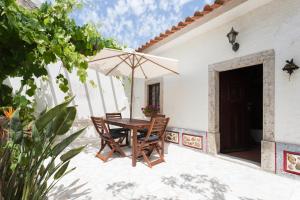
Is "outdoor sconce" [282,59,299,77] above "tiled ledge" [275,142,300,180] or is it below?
above

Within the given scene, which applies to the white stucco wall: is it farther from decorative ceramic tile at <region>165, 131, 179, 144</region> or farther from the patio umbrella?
→ the patio umbrella

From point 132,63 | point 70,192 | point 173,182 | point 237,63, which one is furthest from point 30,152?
point 237,63

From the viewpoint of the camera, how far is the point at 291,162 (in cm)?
308

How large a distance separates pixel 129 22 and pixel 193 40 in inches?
201

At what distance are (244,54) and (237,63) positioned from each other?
0.73 feet

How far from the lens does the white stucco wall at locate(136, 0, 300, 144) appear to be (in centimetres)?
313

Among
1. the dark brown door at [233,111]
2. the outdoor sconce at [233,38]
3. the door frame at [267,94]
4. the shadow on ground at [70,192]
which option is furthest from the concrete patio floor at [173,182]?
the outdoor sconce at [233,38]

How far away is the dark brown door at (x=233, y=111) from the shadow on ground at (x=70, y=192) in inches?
137

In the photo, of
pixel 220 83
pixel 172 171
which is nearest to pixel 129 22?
pixel 220 83

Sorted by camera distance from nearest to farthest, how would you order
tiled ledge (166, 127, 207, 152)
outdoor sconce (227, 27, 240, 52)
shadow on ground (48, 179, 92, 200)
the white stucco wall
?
shadow on ground (48, 179, 92, 200) < the white stucco wall < outdoor sconce (227, 27, 240, 52) < tiled ledge (166, 127, 207, 152)

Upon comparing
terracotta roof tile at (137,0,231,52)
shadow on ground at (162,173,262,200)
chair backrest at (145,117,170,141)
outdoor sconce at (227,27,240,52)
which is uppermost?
terracotta roof tile at (137,0,231,52)

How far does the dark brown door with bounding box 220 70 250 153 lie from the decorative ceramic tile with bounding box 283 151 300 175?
1.60 metres

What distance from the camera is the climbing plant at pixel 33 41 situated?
5.64 ft

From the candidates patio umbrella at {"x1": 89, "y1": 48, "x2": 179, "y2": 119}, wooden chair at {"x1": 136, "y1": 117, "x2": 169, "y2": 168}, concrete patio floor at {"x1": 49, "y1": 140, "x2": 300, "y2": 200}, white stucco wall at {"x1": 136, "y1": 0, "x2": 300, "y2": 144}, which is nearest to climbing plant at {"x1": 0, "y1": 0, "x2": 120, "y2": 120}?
patio umbrella at {"x1": 89, "y1": 48, "x2": 179, "y2": 119}
